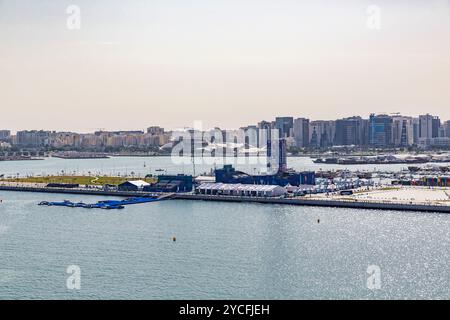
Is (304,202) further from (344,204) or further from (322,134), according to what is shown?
(322,134)

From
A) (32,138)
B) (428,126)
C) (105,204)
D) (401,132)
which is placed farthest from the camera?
(32,138)

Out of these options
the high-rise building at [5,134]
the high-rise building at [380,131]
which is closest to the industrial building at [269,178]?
the high-rise building at [380,131]

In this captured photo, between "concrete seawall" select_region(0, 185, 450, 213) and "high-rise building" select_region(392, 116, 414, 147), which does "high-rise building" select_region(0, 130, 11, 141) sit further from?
"concrete seawall" select_region(0, 185, 450, 213)

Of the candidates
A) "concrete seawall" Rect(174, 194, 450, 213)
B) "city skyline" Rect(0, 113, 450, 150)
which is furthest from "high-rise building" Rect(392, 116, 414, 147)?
"concrete seawall" Rect(174, 194, 450, 213)

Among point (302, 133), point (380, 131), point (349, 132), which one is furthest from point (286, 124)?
point (380, 131)
